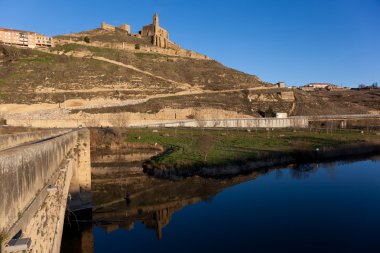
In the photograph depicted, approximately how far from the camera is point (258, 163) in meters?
35.5

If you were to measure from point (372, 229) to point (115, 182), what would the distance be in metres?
20.6

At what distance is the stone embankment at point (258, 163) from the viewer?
103 ft

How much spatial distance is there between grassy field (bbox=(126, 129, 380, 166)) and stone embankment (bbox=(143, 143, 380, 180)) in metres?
0.70

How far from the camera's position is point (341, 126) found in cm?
7562

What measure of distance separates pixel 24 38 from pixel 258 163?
3829 inches

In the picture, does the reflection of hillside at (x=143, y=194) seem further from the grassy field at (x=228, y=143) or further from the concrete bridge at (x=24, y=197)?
the concrete bridge at (x=24, y=197)

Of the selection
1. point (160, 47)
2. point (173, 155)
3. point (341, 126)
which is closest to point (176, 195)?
point (173, 155)

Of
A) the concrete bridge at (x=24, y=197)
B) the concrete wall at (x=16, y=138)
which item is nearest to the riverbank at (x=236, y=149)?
the concrete wall at (x=16, y=138)

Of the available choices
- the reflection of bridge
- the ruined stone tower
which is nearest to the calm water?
the reflection of bridge

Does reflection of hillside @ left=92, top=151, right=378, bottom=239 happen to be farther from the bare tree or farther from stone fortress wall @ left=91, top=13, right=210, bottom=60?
stone fortress wall @ left=91, top=13, right=210, bottom=60

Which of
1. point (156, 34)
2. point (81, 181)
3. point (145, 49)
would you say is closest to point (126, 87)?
point (145, 49)

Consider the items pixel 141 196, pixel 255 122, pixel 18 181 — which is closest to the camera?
pixel 18 181

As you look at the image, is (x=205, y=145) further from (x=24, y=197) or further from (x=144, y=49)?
(x=144, y=49)

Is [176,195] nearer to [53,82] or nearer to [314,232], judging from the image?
[314,232]
